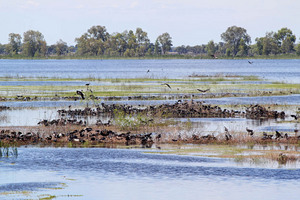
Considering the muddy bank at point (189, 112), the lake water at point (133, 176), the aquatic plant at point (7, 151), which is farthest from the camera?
the muddy bank at point (189, 112)

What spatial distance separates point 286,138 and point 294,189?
1036cm

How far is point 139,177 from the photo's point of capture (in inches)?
910

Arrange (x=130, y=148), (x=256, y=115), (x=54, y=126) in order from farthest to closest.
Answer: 1. (x=256, y=115)
2. (x=54, y=126)
3. (x=130, y=148)

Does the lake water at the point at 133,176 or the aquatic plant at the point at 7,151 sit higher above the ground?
the aquatic plant at the point at 7,151

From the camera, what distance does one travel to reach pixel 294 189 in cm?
2073

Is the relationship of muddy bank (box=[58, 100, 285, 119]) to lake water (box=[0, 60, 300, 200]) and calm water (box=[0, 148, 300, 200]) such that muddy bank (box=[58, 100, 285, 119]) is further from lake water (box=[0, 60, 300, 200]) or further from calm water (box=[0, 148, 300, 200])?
calm water (box=[0, 148, 300, 200])

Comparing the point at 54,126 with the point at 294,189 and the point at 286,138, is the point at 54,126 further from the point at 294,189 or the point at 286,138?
the point at 294,189

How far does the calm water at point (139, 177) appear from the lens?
20.4 meters

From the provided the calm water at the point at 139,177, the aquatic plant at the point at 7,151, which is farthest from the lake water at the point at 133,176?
the aquatic plant at the point at 7,151

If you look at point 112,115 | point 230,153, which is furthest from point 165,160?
point 112,115

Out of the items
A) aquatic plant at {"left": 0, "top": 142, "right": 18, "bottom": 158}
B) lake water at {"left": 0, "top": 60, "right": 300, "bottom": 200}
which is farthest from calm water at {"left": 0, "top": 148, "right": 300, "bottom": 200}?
aquatic plant at {"left": 0, "top": 142, "right": 18, "bottom": 158}

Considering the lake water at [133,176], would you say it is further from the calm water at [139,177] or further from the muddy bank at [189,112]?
the muddy bank at [189,112]

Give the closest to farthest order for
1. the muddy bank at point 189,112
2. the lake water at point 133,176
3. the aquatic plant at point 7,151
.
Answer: the lake water at point 133,176 < the aquatic plant at point 7,151 < the muddy bank at point 189,112

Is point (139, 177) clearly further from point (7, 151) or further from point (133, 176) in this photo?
point (7, 151)
